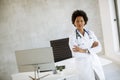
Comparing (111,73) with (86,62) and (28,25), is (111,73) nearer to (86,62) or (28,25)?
(86,62)

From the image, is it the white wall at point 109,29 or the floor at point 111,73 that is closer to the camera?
the floor at point 111,73

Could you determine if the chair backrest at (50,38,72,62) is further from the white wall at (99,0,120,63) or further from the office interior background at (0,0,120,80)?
the white wall at (99,0,120,63)

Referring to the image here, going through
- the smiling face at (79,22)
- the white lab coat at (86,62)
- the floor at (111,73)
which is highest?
the smiling face at (79,22)

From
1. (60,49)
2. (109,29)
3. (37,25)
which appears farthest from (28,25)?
(109,29)

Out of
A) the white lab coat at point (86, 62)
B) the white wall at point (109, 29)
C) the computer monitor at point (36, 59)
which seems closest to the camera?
the white lab coat at point (86, 62)

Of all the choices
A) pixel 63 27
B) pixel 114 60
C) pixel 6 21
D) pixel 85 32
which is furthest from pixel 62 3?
pixel 85 32

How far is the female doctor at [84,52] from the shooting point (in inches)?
88.4

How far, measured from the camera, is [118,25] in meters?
4.42

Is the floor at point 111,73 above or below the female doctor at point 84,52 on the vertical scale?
below

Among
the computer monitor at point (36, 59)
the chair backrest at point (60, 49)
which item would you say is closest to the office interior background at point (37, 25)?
the chair backrest at point (60, 49)

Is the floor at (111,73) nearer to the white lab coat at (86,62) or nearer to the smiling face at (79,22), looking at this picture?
the white lab coat at (86,62)

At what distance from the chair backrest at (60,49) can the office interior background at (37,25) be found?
2.64 ft

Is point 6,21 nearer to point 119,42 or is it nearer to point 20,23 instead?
point 20,23

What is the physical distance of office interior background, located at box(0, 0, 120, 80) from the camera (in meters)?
4.35
